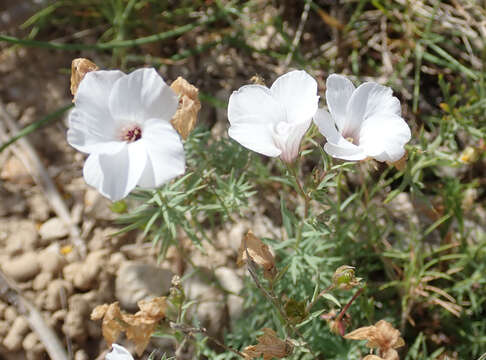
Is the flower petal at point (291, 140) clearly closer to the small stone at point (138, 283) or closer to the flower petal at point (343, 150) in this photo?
the flower petal at point (343, 150)

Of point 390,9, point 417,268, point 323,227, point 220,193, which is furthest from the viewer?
point 390,9

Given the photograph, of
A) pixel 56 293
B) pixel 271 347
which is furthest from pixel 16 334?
pixel 271 347

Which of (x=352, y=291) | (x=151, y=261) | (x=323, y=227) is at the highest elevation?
(x=323, y=227)

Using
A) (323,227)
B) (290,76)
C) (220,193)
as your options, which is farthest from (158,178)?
(220,193)

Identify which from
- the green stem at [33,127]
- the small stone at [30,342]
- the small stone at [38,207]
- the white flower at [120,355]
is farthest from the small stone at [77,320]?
the white flower at [120,355]

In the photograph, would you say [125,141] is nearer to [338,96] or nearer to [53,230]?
[338,96]

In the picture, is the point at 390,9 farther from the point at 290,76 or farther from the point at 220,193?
the point at 290,76
